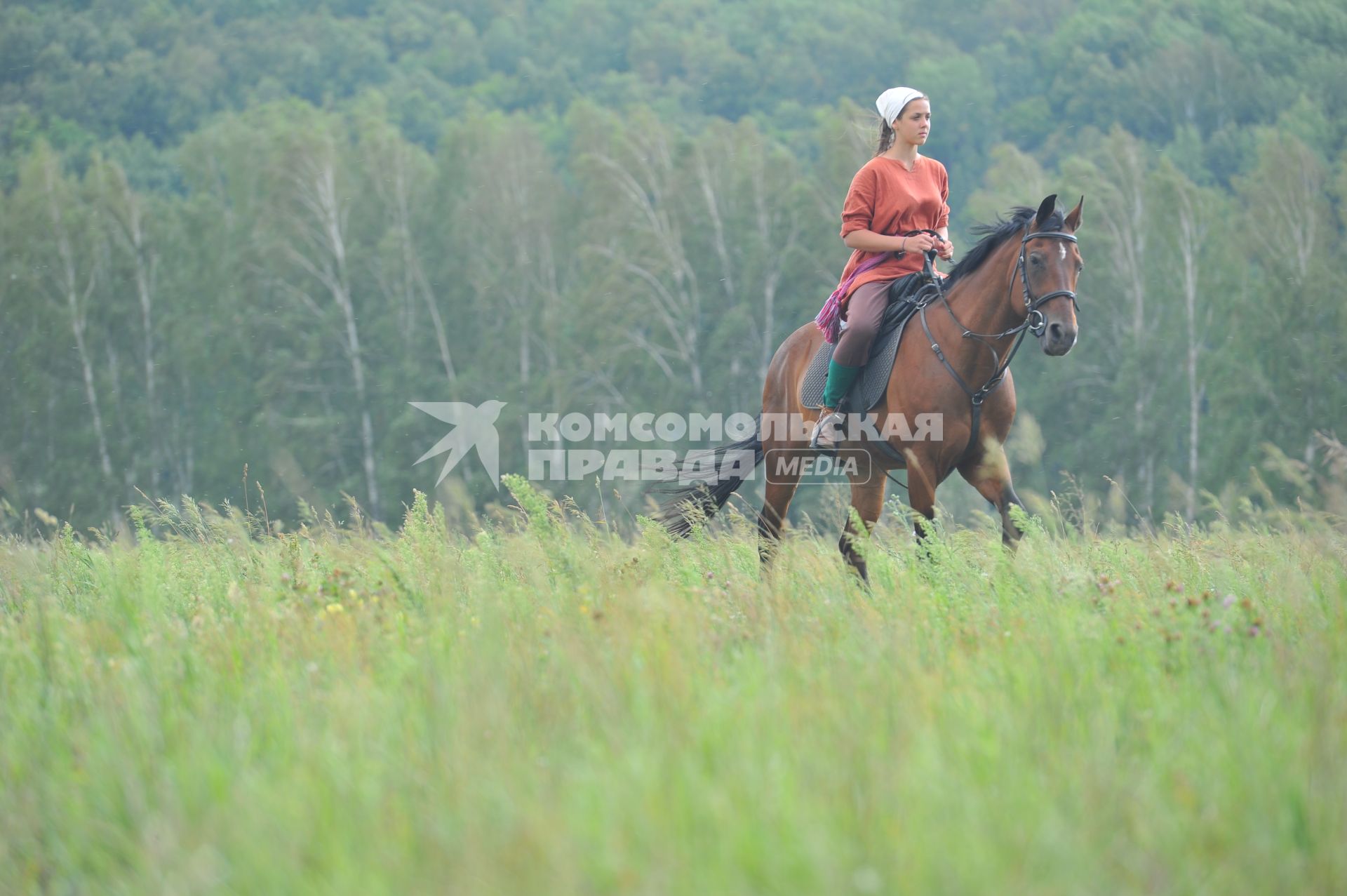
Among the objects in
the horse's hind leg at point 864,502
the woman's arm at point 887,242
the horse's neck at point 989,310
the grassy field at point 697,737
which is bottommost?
the horse's hind leg at point 864,502

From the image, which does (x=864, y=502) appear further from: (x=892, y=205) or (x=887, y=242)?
(x=892, y=205)

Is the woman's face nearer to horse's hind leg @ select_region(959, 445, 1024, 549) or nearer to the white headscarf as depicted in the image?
the white headscarf

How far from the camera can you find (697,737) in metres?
3.41

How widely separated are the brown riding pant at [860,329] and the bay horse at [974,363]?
19cm

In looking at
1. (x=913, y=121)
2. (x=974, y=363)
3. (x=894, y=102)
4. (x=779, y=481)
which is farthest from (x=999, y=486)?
(x=894, y=102)

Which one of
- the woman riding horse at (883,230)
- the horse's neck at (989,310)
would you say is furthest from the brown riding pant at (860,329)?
the horse's neck at (989,310)

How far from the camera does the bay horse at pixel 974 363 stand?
6.46 meters

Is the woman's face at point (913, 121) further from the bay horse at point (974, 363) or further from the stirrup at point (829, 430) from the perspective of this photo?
the stirrup at point (829, 430)

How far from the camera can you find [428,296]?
113 ft

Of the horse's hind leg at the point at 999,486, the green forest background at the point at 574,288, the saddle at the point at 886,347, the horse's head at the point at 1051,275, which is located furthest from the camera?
the green forest background at the point at 574,288

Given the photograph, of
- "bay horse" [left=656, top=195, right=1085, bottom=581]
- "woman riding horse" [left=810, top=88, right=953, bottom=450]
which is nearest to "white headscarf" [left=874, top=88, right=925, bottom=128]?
"woman riding horse" [left=810, top=88, right=953, bottom=450]

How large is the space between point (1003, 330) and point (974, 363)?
22cm

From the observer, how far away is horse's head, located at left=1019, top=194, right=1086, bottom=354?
6270 mm

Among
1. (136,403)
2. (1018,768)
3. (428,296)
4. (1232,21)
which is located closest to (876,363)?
(1018,768)
